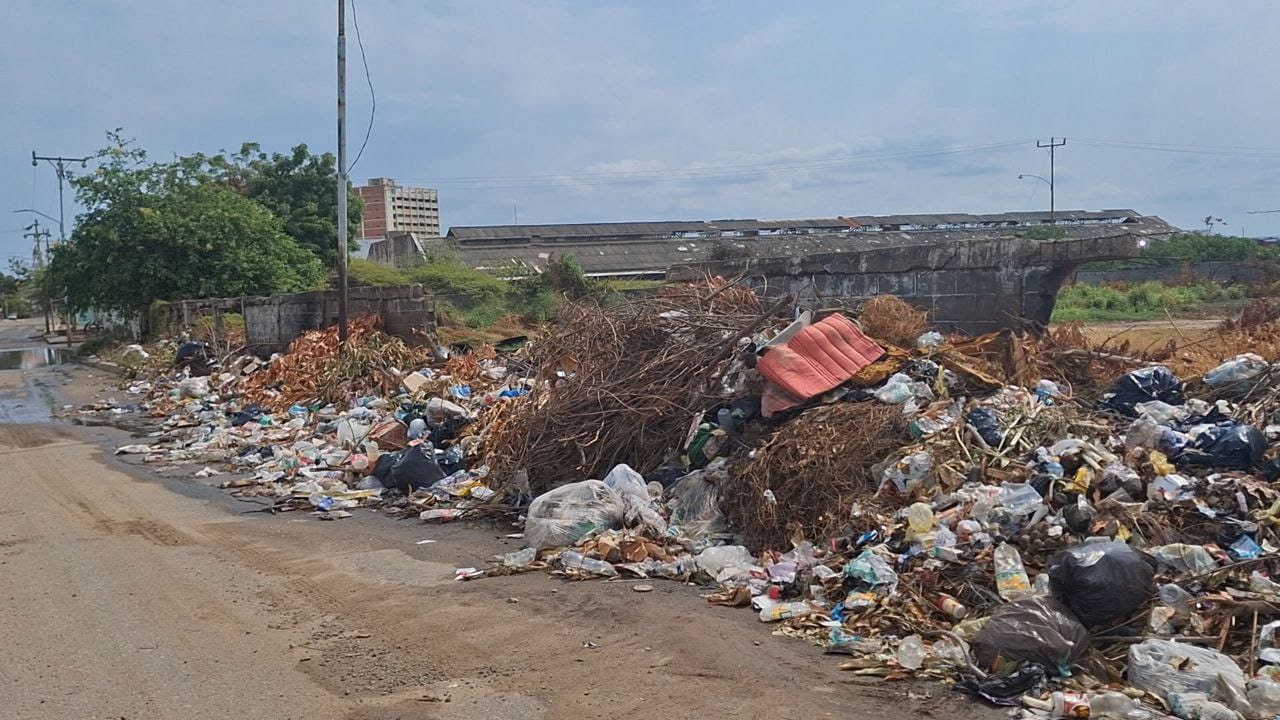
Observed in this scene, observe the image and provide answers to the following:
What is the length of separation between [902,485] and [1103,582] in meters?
1.56

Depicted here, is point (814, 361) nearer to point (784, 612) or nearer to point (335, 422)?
point (784, 612)

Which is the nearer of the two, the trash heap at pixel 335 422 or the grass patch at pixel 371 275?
the trash heap at pixel 335 422

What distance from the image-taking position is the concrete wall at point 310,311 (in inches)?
590

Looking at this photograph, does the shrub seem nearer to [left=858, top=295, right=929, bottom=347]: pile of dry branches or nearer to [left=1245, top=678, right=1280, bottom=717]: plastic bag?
[left=858, top=295, right=929, bottom=347]: pile of dry branches

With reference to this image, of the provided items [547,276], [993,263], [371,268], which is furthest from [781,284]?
[371,268]

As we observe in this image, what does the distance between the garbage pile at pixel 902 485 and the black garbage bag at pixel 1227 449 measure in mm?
14

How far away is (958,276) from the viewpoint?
836cm

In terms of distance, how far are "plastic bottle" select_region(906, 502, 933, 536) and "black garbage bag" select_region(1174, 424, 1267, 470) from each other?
1373 millimetres

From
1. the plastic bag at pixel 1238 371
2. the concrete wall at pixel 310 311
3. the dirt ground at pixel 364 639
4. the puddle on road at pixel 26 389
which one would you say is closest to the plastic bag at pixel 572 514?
the dirt ground at pixel 364 639

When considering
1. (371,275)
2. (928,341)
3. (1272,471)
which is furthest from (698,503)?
(371,275)

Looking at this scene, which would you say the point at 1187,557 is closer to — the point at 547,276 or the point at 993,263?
the point at 993,263

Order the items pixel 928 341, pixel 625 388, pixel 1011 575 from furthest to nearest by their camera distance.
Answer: pixel 625 388 → pixel 928 341 → pixel 1011 575

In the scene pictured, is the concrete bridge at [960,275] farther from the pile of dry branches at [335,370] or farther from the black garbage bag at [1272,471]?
the pile of dry branches at [335,370]

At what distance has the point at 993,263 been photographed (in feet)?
26.2
